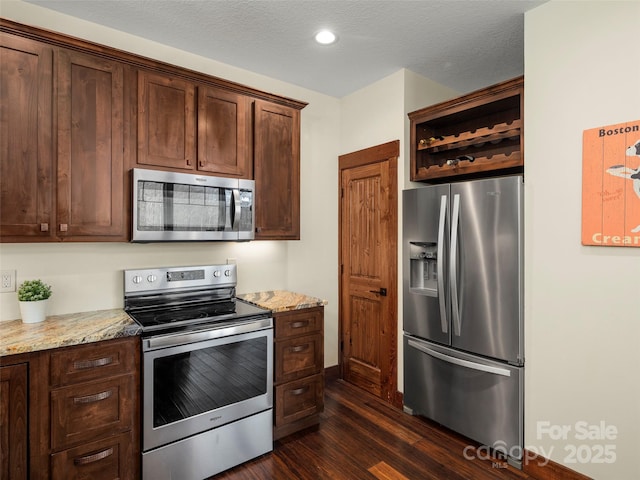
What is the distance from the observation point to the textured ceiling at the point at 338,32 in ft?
7.23

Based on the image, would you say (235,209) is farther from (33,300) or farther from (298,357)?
(33,300)

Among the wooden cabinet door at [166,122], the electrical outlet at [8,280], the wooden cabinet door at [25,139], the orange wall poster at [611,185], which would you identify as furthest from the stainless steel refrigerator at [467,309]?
the electrical outlet at [8,280]

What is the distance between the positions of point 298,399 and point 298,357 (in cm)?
31

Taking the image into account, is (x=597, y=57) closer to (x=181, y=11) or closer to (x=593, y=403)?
(x=593, y=403)

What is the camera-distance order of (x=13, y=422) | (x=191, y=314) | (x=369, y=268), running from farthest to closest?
(x=369, y=268) < (x=191, y=314) < (x=13, y=422)

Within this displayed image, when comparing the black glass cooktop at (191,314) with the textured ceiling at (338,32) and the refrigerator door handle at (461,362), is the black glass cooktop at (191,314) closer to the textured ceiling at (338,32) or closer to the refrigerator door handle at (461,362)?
the refrigerator door handle at (461,362)

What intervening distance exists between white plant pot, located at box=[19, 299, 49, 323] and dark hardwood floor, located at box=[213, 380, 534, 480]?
143 centimetres

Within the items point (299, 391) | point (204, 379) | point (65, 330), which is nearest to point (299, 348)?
point (299, 391)

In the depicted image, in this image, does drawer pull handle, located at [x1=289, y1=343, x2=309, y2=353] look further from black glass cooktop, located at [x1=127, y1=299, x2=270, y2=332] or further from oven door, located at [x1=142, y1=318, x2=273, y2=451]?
black glass cooktop, located at [x1=127, y1=299, x2=270, y2=332]

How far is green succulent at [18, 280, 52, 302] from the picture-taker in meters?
2.01

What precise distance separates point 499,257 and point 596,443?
1112 mm

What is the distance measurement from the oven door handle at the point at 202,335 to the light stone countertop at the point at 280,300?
5.9 inches

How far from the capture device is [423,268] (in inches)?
115

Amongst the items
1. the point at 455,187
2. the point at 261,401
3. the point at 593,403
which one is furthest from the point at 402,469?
the point at 455,187
